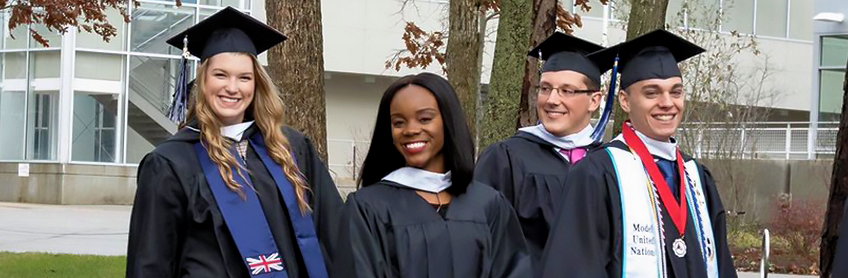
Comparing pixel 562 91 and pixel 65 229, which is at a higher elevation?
pixel 562 91

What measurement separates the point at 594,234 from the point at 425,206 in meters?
0.72

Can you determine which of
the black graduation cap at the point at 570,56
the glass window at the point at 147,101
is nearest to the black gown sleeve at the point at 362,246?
the black graduation cap at the point at 570,56

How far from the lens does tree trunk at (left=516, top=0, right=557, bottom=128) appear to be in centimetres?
939

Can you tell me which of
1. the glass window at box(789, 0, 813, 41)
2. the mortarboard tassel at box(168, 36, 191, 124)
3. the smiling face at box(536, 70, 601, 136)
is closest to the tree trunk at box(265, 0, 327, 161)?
the smiling face at box(536, 70, 601, 136)

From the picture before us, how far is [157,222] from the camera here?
195 inches

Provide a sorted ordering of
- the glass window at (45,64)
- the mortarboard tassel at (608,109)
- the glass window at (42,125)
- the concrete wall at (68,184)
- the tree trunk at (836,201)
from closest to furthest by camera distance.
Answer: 1. the mortarboard tassel at (608,109)
2. the tree trunk at (836,201)
3. the concrete wall at (68,184)
4. the glass window at (45,64)
5. the glass window at (42,125)

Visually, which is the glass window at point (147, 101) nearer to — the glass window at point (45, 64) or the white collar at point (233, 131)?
the glass window at point (45, 64)

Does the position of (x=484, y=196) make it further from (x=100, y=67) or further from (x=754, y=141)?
(x=100, y=67)

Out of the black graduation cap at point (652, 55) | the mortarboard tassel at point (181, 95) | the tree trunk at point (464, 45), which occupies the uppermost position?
the tree trunk at point (464, 45)

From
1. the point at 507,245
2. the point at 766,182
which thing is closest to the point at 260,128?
the point at 507,245

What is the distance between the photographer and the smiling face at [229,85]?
508 cm

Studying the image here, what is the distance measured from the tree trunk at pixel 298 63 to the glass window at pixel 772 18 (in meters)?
30.1

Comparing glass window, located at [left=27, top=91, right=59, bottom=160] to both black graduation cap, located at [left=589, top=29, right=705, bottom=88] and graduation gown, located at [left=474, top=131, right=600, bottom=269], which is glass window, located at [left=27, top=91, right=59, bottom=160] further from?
black graduation cap, located at [left=589, top=29, right=705, bottom=88]

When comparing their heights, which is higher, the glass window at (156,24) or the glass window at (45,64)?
the glass window at (156,24)
